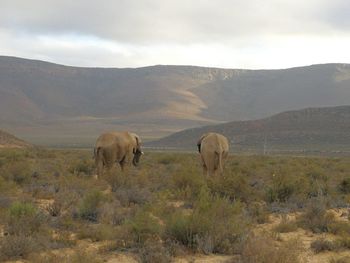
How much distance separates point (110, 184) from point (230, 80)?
7232 inches

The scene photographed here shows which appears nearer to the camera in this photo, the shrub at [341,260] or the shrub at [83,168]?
the shrub at [341,260]

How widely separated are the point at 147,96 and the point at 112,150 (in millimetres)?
159497

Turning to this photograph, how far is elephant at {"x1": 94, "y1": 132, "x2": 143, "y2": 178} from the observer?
60.2 ft

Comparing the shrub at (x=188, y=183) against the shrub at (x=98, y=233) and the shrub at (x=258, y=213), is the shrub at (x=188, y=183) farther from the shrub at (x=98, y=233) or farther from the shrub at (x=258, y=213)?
the shrub at (x=98, y=233)

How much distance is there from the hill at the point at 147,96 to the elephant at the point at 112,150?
116801 mm

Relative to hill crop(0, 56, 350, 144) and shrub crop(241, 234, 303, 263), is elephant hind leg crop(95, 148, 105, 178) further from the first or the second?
hill crop(0, 56, 350, 144)

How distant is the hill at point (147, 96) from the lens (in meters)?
152

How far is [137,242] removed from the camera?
9719mm

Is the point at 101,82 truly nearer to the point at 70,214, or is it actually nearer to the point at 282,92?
→ the point at 282,92

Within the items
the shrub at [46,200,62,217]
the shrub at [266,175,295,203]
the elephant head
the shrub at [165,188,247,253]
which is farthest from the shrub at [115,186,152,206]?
the elephant head

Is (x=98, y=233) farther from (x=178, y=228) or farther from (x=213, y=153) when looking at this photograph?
(x=213, y=153)

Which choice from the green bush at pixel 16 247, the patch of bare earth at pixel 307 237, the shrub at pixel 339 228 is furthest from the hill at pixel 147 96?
the green bush at pixel 16 247

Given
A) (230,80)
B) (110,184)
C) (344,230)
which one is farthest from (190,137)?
(230,80)

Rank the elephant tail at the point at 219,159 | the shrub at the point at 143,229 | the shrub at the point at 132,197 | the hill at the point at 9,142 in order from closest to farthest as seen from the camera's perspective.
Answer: the shrub at the point at 143,229, the shrub at the point at 132,197, the elephant tail at the point at 219,159, the hill at the point at 9,142
